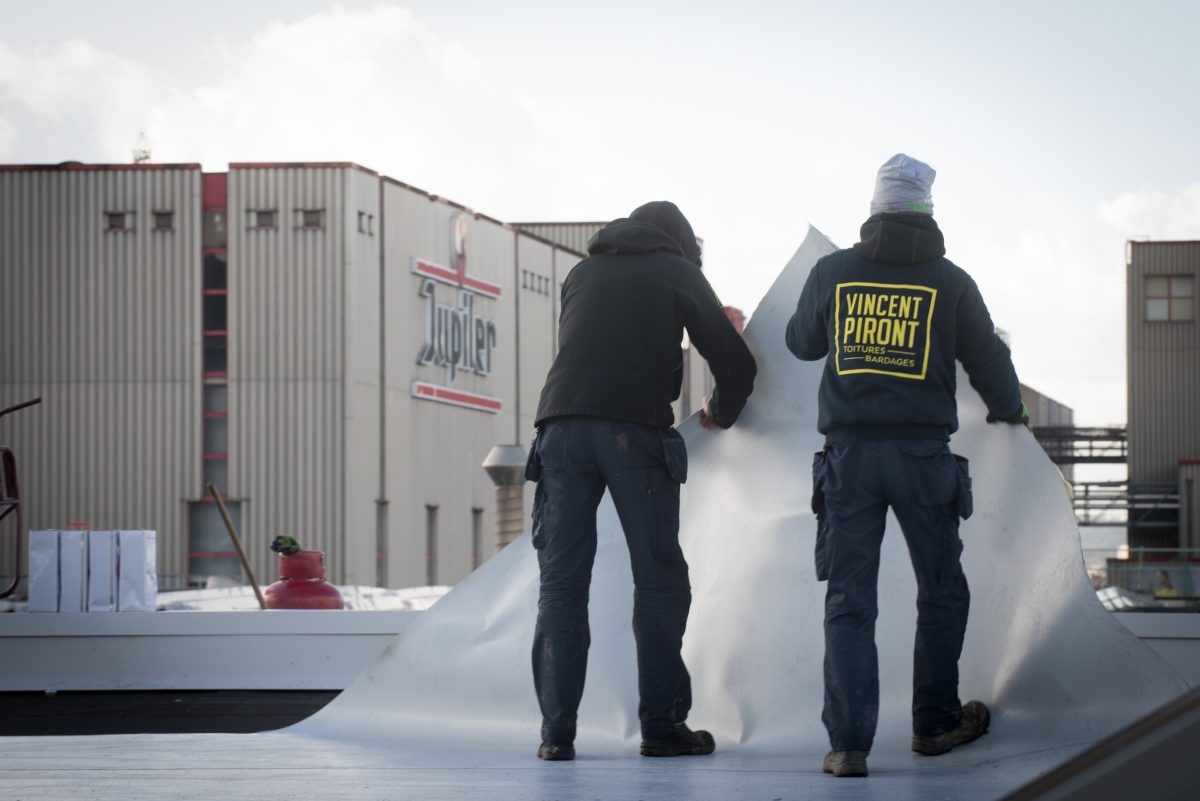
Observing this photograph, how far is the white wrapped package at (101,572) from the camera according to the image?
8.87 m

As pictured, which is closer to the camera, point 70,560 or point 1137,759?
point 1137,759

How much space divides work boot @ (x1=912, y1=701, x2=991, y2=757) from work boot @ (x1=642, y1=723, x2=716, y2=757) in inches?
22.7

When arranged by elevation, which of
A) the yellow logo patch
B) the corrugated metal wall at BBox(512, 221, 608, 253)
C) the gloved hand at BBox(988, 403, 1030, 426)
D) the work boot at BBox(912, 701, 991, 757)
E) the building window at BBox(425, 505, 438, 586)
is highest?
the corrugated metal wall at BBox(512, 221, 608, 253)

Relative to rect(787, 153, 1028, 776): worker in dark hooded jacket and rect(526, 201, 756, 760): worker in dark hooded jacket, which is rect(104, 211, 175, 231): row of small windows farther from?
rect(787, 153, 1028, 776): worker in dark hooded jacket

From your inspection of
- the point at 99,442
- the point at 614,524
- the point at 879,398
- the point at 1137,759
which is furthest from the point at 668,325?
the point at 99,442

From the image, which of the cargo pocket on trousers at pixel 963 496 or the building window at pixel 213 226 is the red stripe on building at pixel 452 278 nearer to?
the building window at pixel 213 226

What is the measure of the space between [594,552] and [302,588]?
6.59 meters

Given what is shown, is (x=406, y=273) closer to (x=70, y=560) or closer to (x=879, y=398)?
(x=70, y=560)

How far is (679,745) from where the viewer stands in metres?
4.48

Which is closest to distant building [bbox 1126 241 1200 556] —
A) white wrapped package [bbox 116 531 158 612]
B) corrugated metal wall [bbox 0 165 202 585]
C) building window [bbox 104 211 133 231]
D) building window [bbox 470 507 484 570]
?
building window [bbox 470 507 484 570]

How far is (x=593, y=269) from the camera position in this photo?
4566 mm

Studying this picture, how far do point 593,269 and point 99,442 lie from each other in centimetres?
3356

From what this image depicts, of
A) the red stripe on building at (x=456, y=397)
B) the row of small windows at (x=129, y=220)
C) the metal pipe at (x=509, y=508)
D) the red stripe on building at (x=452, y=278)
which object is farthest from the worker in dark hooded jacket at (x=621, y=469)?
the red stripe on building at (x=452, y=278)

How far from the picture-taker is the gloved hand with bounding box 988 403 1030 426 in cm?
473
